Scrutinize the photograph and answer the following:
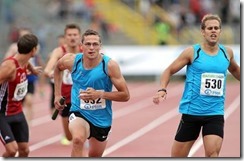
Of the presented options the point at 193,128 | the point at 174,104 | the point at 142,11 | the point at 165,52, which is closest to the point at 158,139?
the point at 193,128

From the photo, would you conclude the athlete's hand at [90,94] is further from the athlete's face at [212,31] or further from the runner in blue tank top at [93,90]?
the athlete's face at [212,31]

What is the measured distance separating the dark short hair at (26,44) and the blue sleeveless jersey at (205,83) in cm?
182

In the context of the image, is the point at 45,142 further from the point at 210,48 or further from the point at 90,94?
the point at 210,48

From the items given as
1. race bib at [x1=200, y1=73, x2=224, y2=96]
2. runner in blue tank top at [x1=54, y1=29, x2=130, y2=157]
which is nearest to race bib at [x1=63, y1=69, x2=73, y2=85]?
runner in blue tank top at [x1=54, y1=29, x2=130, y2=157]

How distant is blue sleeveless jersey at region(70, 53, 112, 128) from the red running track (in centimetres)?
305

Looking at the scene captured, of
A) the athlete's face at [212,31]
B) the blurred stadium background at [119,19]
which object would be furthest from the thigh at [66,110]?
the blurred stadium background at [119,19]

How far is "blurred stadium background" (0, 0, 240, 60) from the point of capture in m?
27.5

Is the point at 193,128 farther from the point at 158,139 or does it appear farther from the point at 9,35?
the point at 9,35

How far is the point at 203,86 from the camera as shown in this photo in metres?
7.79

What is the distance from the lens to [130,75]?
26031 mm

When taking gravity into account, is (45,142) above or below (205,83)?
below

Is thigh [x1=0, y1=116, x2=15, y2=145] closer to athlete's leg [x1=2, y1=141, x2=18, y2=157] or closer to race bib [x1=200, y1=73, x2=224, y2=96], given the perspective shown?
athlete's leg [x1=2, y1=141, x2=18, y2=157]

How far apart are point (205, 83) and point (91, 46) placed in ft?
4.01

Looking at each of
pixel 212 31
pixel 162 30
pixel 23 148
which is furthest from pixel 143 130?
pixel 162 30
